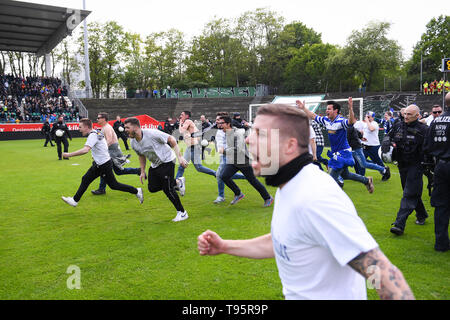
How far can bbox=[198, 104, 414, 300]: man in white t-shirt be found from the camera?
1.35 meters

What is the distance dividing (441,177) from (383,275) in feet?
13.0

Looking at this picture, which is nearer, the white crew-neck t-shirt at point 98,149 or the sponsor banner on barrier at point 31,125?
the white crew-neck t-shirt at point 98,149

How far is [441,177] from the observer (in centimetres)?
455

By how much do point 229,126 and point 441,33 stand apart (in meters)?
70.2

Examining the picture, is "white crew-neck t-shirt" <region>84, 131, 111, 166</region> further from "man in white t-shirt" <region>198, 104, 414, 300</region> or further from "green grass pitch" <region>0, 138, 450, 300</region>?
"man in white t-shirt" <region>198, 104, 414, 300</region>

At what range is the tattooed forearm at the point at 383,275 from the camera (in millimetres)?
1278

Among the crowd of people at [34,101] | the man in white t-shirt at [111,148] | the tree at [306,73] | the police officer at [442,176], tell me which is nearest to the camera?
the police officer at [442,176]

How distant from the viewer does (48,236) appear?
19.0ft

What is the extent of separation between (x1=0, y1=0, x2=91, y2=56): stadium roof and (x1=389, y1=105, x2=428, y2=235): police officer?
34.8 m

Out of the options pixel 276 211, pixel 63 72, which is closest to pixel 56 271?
pixel 276 211

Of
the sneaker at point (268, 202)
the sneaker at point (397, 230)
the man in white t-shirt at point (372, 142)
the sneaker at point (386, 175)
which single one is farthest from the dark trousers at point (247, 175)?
the man in white t-shirt at point (372, 142)

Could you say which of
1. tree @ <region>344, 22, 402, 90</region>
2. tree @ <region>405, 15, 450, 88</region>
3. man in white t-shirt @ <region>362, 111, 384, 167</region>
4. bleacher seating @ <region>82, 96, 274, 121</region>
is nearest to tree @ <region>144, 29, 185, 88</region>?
bleacher seating @ <region>82, 96, 274, 121</region>

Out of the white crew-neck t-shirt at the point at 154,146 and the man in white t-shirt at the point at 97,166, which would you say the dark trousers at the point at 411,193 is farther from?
the man in white t-shirt at the point at 97,166
